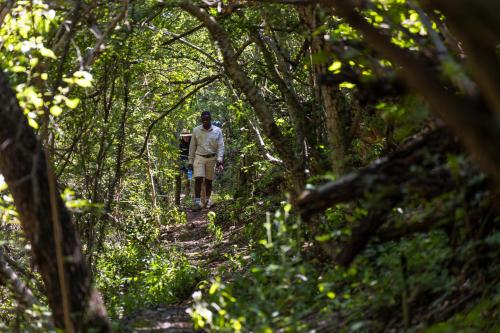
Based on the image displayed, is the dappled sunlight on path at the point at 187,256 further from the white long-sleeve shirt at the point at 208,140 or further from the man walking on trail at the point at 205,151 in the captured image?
the white long-sleeve shirt at the point at 208,140

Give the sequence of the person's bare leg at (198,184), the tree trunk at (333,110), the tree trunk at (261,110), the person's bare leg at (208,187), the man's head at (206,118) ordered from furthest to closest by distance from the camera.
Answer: the person's bare leg at (208,187), the person's bare leg at (198,184), the man's head at (206,118), the tree trunk at (261,110), the tree trunk at (333,110)

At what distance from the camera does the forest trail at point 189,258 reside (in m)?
6.08

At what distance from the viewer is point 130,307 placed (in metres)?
7.92

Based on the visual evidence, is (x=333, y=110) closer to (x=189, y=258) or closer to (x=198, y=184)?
(x=189, y=258)

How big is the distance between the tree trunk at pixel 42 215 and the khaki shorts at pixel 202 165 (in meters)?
9.92

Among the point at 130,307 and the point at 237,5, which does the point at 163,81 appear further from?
the point at 130,307

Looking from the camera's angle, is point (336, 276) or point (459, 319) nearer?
point (459, 319)

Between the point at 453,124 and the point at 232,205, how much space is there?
35.8 ft

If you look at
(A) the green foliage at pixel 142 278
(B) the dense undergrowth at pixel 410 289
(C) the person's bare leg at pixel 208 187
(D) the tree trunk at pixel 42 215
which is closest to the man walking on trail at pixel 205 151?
(C) the person's bare leg at pixel 208 187

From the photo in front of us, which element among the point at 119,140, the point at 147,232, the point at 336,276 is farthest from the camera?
the point at 147,232

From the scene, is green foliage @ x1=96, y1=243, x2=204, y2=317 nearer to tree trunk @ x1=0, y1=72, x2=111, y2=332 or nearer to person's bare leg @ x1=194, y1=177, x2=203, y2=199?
tree trunk @ x1=0, y1=72, x2=111, y2=332

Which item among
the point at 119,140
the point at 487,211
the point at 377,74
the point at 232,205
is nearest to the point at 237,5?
the point at 119,140

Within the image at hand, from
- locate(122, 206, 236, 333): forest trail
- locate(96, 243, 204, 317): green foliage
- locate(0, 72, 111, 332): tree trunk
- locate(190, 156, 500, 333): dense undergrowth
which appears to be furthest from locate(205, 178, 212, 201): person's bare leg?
locate(0, 72, 111, 332): tree trunk

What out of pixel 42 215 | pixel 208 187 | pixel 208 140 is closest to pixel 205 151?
pixel 208 140
